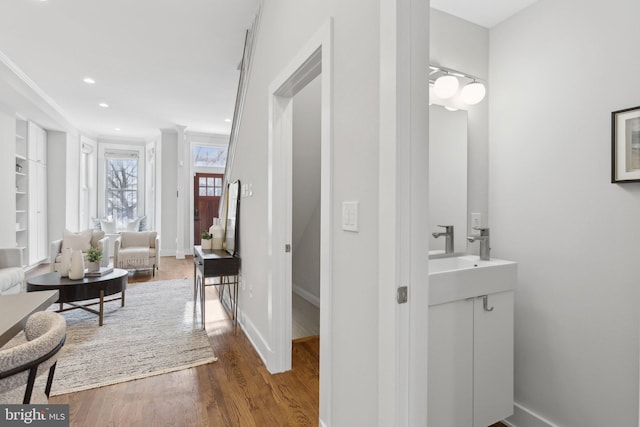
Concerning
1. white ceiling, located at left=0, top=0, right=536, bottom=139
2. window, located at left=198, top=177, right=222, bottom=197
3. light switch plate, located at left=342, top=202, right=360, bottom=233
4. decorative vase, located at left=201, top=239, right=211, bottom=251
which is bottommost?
decorative vase, located at left=201, top=239, right=211, bottom=251

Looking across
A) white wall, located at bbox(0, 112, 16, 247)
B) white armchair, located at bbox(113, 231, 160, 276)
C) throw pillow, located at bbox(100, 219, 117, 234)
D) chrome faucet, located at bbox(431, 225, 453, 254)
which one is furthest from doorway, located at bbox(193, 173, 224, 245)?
chrome faucet, located at bbox(431, 225, 453, 254)

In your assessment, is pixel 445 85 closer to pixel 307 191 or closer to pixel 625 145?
pixel 625 145

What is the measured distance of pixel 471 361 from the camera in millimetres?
1560

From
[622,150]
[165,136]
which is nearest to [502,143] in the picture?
[622,150]

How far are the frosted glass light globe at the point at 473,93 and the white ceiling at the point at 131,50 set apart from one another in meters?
2.02

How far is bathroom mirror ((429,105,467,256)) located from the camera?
2.00 m

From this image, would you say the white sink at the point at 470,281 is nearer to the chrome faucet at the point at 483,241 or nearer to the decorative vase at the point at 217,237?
the chrome faucet at the point at 483,241

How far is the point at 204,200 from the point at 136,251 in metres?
2.60

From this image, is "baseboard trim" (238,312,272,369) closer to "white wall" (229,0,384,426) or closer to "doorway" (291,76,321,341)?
"doorway" (291,76,321,341)

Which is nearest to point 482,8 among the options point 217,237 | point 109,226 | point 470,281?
point 470,281

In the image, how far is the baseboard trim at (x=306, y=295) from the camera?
397cm

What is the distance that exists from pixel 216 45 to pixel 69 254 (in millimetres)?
2595

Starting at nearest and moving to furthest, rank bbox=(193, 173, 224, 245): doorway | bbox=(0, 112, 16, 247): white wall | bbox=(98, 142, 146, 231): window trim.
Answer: bbox=(0, 112, 16, 247): white wall < bbox=(193, 173, 224, 245): doorway < bbox=(98, 142, 146, 231): window trim

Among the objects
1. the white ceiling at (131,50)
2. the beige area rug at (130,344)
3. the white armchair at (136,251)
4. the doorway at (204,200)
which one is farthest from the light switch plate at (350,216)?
the doorway at (204,200)
